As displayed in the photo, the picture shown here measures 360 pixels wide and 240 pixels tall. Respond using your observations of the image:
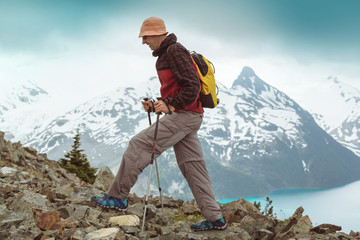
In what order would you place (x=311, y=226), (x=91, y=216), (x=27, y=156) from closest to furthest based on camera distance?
(x=91, y=216)
(x=311, y=226)
(x=27, y=156)

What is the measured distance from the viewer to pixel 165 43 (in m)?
5.64

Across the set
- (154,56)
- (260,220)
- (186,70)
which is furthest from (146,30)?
(260,220)

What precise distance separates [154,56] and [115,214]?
313 centimetres

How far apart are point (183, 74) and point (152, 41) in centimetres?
80

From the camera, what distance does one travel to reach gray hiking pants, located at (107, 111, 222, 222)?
19.3 ft

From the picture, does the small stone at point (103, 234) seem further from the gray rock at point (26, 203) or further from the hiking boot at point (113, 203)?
the gray rock at point (26, 203)

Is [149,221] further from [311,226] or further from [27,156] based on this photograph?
[27,156]

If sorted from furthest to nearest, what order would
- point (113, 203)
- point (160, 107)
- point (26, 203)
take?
point (113, 203) < point (26, 203) < point (160, 107)

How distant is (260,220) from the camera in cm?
688

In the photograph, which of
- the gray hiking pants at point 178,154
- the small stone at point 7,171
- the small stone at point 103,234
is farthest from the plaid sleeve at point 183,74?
the small stone at point 7,171

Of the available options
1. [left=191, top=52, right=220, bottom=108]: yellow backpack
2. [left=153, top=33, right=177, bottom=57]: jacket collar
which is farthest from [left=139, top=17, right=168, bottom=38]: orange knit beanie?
[left=191, top=52, right=220, bottom=108]: yellow backpack

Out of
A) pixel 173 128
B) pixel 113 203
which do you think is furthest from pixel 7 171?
pixel 173 128

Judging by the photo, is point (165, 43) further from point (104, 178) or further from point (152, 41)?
point (104, 178)

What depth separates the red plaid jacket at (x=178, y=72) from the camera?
215 inches
